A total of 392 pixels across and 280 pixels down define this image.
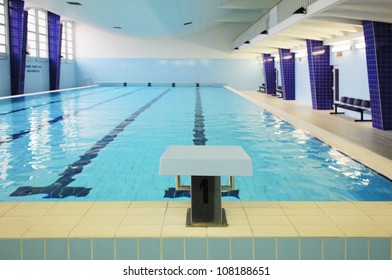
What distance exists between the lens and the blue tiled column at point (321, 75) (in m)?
12.2

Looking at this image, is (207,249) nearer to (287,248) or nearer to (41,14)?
(287,248)

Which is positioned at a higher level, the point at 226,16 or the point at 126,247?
the point at 226,16

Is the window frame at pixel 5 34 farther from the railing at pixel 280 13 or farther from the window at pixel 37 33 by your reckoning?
the railing at pixel 280 13

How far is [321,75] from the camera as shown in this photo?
12.2 m

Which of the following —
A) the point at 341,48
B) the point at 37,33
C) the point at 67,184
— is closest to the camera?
the point at 67,184

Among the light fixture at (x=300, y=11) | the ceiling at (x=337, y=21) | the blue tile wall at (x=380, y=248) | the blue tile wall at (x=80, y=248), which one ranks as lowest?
the blue tile wall at (x=380, y=248)

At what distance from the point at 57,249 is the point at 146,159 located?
9.94 ft

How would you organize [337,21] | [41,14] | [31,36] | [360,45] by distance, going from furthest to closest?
[41,14], [31,36], [360,45], [337,21]

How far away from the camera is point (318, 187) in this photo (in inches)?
171

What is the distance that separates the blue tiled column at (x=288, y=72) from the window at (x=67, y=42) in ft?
38.7

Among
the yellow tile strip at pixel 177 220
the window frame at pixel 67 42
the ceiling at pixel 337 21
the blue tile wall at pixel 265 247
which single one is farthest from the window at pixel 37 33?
the blue tile wall at pixel 265 247

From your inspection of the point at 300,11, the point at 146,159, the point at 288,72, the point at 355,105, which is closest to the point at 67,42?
the point at 288,72
